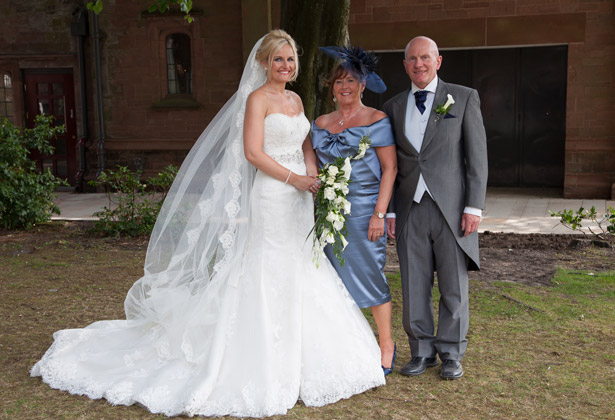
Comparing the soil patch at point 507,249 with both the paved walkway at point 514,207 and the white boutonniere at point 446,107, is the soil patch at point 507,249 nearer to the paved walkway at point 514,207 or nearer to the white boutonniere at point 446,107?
the paved walkway at point 514,207

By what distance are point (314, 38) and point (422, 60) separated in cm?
349

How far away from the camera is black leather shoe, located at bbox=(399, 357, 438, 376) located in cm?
425

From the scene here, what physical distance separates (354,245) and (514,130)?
10.6 m

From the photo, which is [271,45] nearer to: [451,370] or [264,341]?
[264,341]

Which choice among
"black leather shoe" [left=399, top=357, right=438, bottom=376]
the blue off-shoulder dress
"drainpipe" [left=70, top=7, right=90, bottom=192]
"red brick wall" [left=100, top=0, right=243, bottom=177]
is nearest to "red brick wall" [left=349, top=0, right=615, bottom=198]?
"red brick wall" [left=100, top=0, right=243, bottom=177]

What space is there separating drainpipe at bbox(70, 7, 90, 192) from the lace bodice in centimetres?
1174

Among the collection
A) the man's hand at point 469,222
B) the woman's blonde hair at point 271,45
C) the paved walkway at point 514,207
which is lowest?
the paved walkway at point 514,207

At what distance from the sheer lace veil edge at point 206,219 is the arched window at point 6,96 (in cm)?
1245

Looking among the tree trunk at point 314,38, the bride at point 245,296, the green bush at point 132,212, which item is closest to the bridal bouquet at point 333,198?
the bride at point 245,296

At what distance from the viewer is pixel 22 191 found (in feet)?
31.8

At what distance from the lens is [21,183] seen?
9.66 m

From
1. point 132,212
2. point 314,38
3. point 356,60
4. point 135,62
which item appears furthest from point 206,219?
point 135,62

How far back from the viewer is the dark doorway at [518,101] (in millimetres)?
13398

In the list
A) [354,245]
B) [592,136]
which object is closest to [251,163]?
[354,245]
